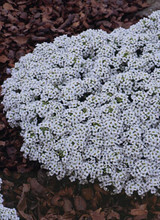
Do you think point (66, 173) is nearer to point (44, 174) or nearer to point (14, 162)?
point (44, 174)

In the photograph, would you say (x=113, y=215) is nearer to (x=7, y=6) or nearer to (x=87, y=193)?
(x=87, y=193)

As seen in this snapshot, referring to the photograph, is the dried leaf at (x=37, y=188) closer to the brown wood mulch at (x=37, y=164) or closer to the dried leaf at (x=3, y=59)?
the brown wood mulch at (x=37, y=164)

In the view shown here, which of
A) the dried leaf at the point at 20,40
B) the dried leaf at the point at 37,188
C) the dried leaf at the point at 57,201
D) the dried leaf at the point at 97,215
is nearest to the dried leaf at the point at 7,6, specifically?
the dried leaf at the point at 20,40

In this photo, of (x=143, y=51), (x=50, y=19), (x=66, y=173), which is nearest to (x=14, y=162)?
(x=66, y=173)

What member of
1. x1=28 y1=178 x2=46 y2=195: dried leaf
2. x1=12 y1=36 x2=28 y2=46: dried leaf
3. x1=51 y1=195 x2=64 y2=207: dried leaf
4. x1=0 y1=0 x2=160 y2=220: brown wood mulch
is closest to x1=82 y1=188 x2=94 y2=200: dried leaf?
x1=0 y1=0 x2=160 y2=220: brown wood mulch

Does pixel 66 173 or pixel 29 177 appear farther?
pixel 29 177

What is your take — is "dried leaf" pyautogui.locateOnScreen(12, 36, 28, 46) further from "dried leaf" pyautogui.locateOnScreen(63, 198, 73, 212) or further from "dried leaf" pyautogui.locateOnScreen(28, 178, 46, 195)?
"dried leaf" pyautogui.locateOnScreen(63, 198, 73, 212)

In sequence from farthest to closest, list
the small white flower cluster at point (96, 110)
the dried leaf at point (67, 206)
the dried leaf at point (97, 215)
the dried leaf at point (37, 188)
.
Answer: the dried leaf at point (37, 188) < the dried leaf at point (67, 206) < the dried leaf at point (97, 215) < the small white flower cluster at point (96, 110)
